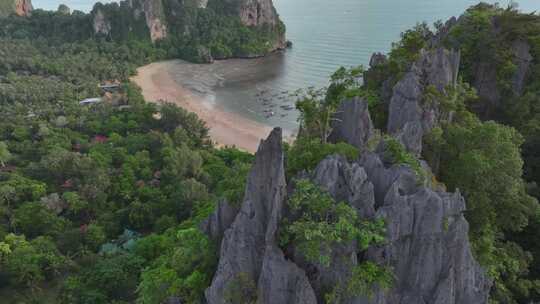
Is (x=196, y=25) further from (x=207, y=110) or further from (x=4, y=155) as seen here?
(x=4, y=155)

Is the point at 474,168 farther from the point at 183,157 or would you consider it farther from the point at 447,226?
the point at 183,157

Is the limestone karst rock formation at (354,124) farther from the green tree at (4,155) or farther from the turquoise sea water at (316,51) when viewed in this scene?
the green tree at (4,155)

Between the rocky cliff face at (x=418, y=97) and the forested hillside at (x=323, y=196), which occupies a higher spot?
the rocky cliff face at (x=418, y=97)

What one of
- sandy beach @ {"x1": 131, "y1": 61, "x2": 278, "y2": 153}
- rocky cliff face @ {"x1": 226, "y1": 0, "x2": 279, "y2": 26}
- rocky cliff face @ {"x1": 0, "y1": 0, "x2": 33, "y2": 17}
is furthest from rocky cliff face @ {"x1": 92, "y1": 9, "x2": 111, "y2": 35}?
rocky cliff face @ {"x1": 226, "y1": 0, "x2": 279, "y2": 26}

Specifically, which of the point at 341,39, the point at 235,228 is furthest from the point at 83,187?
the point at 341,39

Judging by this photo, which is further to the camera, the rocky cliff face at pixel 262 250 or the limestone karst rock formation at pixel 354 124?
the limestone karst rock formation at pixel 354 124

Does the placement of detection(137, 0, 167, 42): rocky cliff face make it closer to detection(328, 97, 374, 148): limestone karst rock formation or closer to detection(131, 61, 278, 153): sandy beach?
detection(131, 61, 278, 153): sandy beach

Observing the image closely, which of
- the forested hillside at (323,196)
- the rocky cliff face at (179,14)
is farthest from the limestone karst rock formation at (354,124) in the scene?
the rocky cliff face at (179,14)
